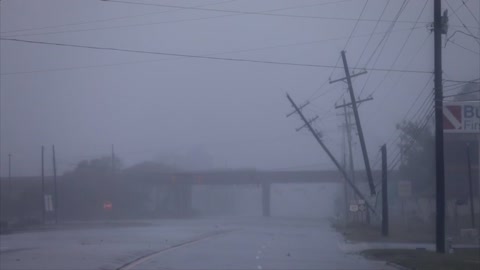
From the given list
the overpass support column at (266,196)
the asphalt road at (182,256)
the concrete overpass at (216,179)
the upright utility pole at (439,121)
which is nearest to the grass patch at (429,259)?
the asphalt road at (182,256)

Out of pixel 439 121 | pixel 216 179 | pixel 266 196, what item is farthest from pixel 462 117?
pixel 266 196

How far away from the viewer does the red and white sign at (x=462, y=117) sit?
112 feet

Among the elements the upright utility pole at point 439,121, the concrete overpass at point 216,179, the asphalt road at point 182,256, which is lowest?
the concrete overpass at point 216,179

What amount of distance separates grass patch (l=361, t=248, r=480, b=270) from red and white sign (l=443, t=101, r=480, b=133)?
509 centimetres

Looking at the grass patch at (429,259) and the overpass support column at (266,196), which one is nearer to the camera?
the grass patch at (429,259)

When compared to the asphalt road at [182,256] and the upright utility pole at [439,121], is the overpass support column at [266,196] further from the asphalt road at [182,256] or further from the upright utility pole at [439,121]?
the upright utility pole at [439,121]

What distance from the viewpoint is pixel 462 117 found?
34.5 m

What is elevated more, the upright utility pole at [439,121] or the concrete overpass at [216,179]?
the upright utility pole at [439,121]

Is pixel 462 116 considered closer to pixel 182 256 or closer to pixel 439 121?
pixel 439 121

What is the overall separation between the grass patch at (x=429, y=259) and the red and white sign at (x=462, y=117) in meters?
5.09

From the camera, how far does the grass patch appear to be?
28.6 meters

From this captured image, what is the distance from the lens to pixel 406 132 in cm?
7444

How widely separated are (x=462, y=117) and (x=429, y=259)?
636cm

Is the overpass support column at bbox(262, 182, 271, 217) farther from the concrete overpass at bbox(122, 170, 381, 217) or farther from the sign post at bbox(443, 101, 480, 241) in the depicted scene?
the sign post at bbox(443, 101, 480, 241)
